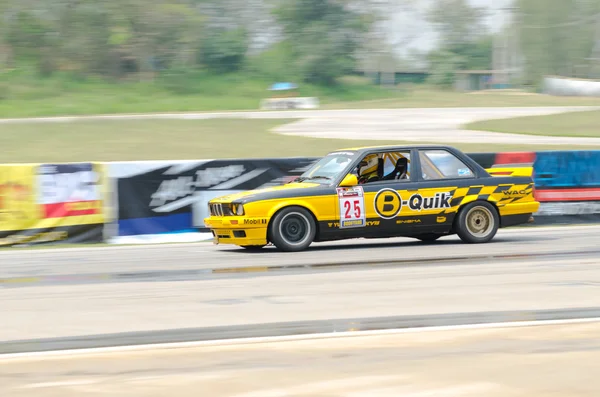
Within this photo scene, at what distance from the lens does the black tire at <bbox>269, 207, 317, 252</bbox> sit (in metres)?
12.5

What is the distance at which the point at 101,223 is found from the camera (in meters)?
15.9

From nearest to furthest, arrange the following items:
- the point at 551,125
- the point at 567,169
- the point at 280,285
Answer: the point at 280,285 < the point at 567,169 < the point at 551,125

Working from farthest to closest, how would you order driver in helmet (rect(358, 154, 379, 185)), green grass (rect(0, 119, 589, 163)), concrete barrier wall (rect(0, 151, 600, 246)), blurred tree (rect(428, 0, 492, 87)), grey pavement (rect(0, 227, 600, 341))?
blurred tree (rect(428, 0, 492, 87)), green grass (rect(0, 119, 589, 163)), concrete barrier wall (rect(0, 151, 600, 246)), driver in helmet (rect(358, 154, 379, 185)), grey pavement (rect(0, 227, 600, 341))

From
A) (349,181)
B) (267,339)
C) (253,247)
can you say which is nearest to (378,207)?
(349,181)

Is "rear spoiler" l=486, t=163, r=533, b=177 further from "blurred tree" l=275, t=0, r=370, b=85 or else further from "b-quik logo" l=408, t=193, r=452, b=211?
"blurred tree" l=275, t=0, r=370, b=85

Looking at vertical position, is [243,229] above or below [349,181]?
below

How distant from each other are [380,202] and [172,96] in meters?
45.5

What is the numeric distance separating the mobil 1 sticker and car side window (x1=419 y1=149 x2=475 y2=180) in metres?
0.30

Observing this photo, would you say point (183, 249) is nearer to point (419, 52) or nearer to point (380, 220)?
point (380, 220)

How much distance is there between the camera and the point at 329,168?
13.2 meters

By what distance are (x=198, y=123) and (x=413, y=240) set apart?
78.9 feet

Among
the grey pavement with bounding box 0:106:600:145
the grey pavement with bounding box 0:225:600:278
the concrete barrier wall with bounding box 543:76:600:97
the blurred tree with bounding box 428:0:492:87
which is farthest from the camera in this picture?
the blurred tree with bounding box 428:0:492:87

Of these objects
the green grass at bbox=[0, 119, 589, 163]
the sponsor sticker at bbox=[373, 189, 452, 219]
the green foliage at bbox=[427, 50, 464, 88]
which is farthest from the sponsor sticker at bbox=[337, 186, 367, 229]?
the green foliage at bbox=[427, 50, 464, 88]

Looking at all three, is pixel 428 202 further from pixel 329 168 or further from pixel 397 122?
pixel 397 122
